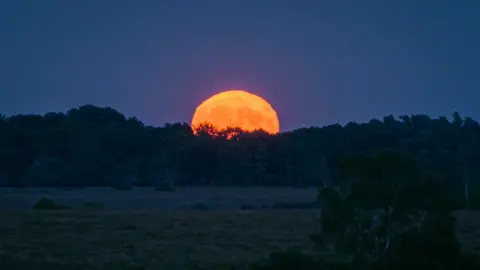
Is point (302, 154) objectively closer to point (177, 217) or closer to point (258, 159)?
point (258, 159)

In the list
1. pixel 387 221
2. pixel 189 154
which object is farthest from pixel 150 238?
pixel 189 154

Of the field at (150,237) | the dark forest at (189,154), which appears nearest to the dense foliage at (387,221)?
the field at (150,237)

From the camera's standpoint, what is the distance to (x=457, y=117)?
106188mm

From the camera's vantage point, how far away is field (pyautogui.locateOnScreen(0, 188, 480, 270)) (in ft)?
86.6

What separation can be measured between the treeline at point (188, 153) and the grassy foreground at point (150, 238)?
35.5 meters

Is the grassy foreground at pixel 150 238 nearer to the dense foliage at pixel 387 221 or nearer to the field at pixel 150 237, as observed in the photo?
the field at pixel 150 237

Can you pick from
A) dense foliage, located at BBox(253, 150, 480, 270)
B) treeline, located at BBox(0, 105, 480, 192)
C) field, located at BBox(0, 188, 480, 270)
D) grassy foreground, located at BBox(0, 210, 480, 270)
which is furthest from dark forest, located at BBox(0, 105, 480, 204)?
dense foliage, located at BBox(253, 150, 480, 270)

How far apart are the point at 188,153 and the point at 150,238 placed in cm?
5091

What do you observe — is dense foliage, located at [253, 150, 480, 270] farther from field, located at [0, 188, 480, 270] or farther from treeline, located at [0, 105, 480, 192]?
treeline, located at [0, 105, 480, 192]

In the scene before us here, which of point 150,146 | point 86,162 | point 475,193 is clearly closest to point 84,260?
point 475,193

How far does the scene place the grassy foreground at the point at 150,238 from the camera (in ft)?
86.5

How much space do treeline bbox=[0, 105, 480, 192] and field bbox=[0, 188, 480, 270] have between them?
92.7 ft

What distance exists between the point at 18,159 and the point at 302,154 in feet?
85.8

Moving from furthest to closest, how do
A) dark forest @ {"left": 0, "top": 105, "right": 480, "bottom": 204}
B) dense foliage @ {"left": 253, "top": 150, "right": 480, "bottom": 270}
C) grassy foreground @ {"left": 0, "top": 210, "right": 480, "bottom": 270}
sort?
dark forest @ {"left": 0, "top": 105, "right": 480, "bottom": 204} < grassy foreground @ {"left": 0, "top": 210, "right": 480, "bottom": 270} < dense foliage @ {"left": 253, "top": 150, "right": 480, "bottom": 270}
